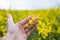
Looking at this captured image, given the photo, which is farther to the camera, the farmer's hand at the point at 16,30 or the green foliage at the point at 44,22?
the green foliage at the point at 44,22

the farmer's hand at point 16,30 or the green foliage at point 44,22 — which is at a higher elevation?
the farmer's hand at point 16,30

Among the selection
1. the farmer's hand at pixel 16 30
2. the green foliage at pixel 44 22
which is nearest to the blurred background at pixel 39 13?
the green foliage at pixel 44 22

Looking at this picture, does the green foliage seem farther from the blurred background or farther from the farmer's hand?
the farmer's hand

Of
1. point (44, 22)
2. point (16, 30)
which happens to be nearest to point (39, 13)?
point (44, 22)

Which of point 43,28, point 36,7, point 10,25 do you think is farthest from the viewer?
point 36,7

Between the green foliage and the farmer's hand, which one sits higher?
the farmer's hand

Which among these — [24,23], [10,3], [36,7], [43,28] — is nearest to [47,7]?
[36,7]

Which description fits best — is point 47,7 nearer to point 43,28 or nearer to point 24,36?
point 43,28

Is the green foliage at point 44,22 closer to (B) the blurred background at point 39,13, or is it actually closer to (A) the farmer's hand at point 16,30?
(B) the blurred background at point 39,13

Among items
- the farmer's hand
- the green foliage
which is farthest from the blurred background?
the farmer's hand
